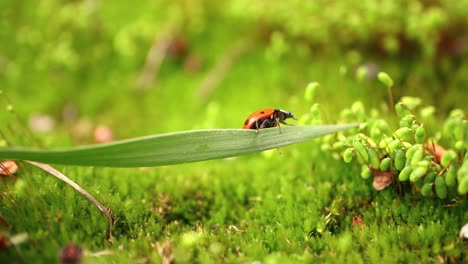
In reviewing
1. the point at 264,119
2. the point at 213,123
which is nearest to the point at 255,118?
the point at 264,119

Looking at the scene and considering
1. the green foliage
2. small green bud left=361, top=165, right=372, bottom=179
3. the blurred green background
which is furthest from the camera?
the blurred green background

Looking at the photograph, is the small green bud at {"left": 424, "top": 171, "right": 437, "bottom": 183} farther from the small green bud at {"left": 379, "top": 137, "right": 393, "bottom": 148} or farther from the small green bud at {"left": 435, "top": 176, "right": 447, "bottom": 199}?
the small green bud at {"left": 379, "top": 137, "right": 393, "bottom": 148}

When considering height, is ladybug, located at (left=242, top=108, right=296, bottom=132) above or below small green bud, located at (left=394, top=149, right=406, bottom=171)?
above

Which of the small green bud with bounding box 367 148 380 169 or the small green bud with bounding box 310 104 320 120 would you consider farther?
the small green bud with bounding box 310 104 320 120

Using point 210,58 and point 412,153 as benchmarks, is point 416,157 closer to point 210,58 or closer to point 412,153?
point 412,153

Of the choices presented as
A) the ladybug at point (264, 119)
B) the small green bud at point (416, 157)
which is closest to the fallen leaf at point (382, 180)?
the small green bud at point (416, 157)

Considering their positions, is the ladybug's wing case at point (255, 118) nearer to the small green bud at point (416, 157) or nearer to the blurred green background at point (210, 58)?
the small green bud at point (416, 157)

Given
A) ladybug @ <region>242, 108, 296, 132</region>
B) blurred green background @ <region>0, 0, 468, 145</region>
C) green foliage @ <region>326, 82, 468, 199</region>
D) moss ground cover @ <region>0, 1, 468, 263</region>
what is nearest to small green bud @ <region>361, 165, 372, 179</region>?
green foliage @ <region>326, 82, 468, 199</region>

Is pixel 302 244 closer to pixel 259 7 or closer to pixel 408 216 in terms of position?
pixel 408 216
